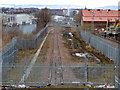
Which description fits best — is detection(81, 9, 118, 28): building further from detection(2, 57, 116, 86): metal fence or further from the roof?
detection(2, 57, 116, 86): metal fence

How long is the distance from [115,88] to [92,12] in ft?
77.9

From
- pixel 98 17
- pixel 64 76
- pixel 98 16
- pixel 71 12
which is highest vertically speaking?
pixel 71 12

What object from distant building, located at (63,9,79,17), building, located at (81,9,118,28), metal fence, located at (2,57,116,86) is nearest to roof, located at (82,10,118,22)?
building, located at (81,9,118,28)

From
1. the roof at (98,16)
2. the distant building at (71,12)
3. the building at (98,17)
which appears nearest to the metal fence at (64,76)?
the building at (98,17)

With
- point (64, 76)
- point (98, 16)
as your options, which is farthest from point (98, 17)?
point (64, 76)

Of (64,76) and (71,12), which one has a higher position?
(71,12)

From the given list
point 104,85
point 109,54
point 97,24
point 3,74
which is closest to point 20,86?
point 3,74

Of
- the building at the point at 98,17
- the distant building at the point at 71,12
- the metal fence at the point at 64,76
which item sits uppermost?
the distant building at the point at 71,12

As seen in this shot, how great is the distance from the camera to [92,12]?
1060 inches

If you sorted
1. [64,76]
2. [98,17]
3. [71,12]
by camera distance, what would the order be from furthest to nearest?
[71,12] < [98,17] < [64,76]

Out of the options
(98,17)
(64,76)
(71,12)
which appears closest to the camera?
(64,76)

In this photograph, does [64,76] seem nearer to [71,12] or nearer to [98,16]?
[98,16]

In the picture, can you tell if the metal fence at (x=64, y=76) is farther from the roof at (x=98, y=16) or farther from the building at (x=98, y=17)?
the roof at (x=98, y=16)

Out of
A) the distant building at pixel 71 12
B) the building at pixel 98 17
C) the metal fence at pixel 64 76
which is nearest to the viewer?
the metal fence at pixel 64 76
